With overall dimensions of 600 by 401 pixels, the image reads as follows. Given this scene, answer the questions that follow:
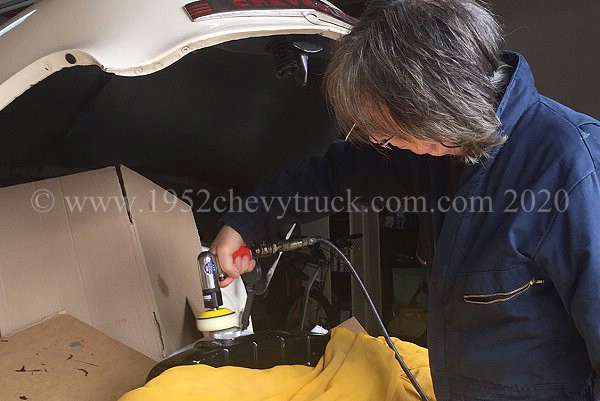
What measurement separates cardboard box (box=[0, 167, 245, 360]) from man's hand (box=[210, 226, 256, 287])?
251mm

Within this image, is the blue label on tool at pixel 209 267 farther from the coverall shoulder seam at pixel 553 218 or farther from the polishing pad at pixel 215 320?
the coverall shoulder seam at pixel 553 218

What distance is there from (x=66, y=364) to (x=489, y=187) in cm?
76

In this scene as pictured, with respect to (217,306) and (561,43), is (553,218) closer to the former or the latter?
(217,306)

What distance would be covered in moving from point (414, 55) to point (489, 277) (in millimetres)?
335

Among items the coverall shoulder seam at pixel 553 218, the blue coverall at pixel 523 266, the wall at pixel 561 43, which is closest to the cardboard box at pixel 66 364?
the blue coverall at pixel 523 266

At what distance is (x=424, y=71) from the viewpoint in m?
0.68

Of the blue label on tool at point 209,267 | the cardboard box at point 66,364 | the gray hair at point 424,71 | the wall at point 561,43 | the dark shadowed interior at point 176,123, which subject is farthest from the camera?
the wall at point 561,43

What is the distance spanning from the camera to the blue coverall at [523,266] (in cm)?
71

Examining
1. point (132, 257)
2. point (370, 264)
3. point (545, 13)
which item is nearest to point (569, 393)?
point (132, 257)

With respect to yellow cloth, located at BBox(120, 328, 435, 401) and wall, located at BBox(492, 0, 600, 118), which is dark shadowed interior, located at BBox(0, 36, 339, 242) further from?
wall, located at BBox(492, 0, 600, 118)

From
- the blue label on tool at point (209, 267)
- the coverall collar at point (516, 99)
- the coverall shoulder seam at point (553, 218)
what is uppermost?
Answer: the coverall collar at point (516, 99)

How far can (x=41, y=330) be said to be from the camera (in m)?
1.02

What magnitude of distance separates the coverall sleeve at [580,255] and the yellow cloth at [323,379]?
37cm

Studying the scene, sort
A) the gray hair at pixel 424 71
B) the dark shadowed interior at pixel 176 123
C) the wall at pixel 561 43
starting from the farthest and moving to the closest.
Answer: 1. the wall at pixel 561 43
2. the dark shadowed interior at pixel 176 123
3. the gray hair at pixel 424 71
